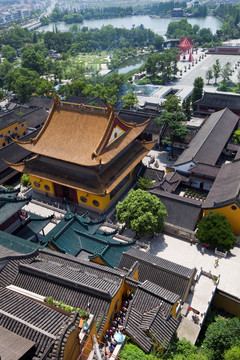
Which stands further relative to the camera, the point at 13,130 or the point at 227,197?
the point at 13,130

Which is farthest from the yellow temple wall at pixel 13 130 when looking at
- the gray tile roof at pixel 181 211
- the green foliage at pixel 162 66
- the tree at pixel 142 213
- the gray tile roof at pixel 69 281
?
the green foliage at pixel 162 66

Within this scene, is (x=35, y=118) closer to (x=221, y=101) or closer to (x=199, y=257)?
(x=221, y=101)

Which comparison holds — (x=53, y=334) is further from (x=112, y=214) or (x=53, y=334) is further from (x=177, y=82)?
(x=177, y=82)

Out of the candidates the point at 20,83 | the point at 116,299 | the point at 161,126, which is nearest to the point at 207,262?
the point at 116,299

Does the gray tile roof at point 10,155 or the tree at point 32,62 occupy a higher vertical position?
the tree at point 32,62

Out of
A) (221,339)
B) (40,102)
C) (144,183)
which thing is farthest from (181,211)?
(40,102)

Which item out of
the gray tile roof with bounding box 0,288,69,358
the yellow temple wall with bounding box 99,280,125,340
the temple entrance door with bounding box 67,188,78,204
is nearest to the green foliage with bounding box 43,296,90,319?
the gray tile roof with bounding box 0,288,69,358

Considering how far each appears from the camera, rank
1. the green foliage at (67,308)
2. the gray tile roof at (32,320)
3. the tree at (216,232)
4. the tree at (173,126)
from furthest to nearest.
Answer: the tree at (173,126) < the tree at (216,232) < the green foliage at (67,308) < the gray tile roof at (32,320)

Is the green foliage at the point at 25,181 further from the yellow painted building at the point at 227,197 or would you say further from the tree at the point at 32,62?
the tree at the point at 32,62
